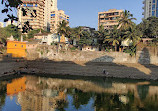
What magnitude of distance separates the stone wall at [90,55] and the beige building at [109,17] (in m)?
37.1

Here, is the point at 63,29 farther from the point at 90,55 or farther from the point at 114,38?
the point at 114,38

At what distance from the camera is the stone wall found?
41.8m

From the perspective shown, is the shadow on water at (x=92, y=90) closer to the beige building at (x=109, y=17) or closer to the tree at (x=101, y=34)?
the tree at (x=101, y=34)

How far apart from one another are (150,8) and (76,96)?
307 ft

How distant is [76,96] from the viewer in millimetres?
23266

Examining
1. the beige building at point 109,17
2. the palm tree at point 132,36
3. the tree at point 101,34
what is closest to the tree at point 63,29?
the tree at point 101,34

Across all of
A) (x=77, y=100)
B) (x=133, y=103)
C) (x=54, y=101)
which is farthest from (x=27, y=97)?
(x=133, y=103)

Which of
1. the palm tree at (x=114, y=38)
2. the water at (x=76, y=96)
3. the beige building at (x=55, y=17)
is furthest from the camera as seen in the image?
the beige building at (x=55, y=17)

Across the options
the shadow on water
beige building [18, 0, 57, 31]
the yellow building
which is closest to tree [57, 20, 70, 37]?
the yellow building

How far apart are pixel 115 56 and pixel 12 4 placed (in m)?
39.9

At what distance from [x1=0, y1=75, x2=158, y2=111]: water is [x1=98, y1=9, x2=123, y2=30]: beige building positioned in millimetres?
52449

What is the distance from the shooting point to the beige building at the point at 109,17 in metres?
77.2

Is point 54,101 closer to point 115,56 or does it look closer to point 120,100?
point 120,100

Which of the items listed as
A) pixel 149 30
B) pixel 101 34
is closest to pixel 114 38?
pixel 101 34
